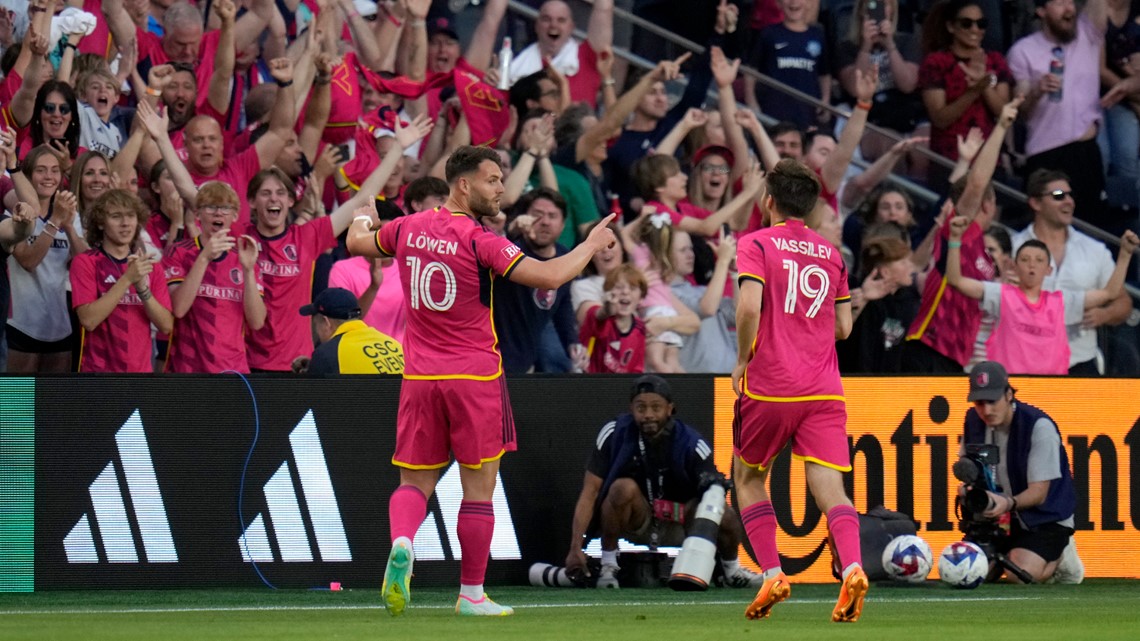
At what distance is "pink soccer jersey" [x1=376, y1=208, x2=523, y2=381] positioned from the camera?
27.6 feet

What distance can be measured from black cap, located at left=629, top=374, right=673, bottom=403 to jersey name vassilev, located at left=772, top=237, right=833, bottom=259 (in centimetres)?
253

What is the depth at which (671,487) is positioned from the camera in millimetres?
10961

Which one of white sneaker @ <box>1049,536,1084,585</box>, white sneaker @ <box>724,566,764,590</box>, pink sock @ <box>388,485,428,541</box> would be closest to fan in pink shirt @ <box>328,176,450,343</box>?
white sneaker @ <box>724,566,764,590</box>

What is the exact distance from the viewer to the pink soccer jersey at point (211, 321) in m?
11.4

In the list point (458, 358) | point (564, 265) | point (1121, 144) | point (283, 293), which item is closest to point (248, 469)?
point (283, 293)

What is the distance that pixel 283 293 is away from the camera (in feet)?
38.8

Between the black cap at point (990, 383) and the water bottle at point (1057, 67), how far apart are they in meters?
5.48

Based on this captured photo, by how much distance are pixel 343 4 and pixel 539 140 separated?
2888 millimetres

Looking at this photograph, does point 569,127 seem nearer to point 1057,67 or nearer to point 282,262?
point 282,262

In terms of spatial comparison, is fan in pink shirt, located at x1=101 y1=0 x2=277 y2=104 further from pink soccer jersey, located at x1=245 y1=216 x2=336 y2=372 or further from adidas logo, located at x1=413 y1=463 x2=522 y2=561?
adidas logo, located at x1=413 y1=463 x2=522 y2=561

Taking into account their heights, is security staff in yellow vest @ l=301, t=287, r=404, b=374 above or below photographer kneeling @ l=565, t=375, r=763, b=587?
above

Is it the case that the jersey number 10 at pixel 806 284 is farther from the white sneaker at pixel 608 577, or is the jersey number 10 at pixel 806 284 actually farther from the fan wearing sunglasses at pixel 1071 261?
the fan wearing sunglasses at pixel 1071 261

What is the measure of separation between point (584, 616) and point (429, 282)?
6.02 feet

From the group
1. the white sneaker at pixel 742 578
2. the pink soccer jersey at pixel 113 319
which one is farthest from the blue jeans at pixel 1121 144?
the pink soccer jersey at pixel 113 319
